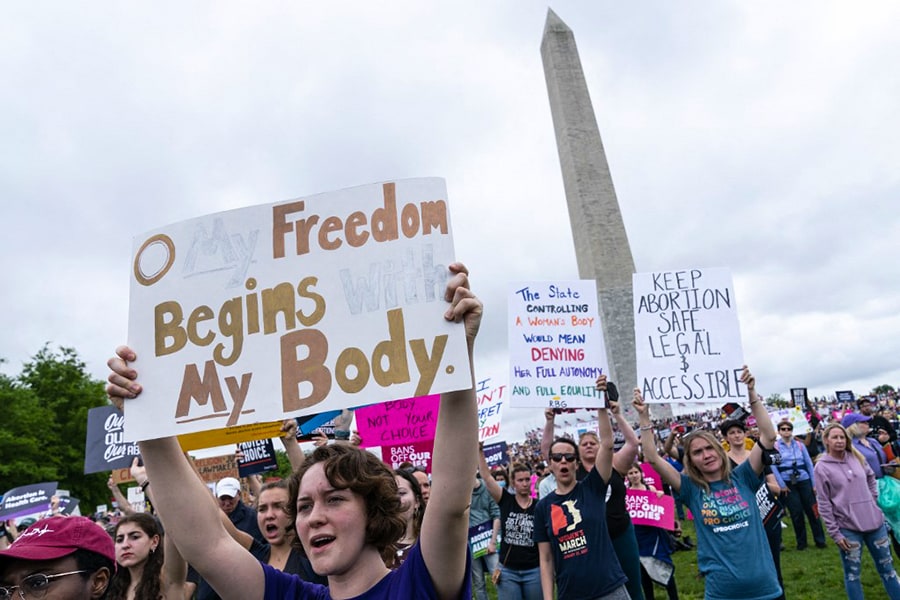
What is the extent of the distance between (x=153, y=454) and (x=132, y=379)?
10.6 inches

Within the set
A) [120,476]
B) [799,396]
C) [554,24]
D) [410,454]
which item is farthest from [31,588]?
[554,24]

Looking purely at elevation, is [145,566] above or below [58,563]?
below

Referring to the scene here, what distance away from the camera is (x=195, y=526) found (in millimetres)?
2012

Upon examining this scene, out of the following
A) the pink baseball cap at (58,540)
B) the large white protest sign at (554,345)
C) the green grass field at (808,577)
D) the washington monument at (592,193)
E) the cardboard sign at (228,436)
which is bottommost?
the green grass field at (808,577)

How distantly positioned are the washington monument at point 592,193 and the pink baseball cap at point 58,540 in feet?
79.3

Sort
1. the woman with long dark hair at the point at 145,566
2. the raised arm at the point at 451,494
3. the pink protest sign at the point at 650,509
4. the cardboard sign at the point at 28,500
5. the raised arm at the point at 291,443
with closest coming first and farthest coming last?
the raised arm at the point at 451,494, the woman with long dark hair at the point at 145,566, the raised arm at the point at 291,443, the pink protest sign at the point at 650,509, the cardboard sign at the point at 28,500

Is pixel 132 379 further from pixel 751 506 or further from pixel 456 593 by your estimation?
pixel 751 506

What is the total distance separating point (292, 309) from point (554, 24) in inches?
1059

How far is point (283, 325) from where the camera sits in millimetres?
2240

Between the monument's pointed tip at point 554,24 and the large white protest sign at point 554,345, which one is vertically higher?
the monument's pointed tip at point 554,24

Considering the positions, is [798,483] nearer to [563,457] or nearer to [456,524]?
[563,457]

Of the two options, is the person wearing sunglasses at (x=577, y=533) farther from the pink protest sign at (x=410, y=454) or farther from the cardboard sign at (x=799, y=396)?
the cardboard sign at (x=799, y=396)

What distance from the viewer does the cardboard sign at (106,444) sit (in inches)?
240

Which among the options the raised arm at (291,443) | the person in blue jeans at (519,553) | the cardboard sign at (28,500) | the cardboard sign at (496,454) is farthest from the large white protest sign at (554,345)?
the cardboard sign at (28,500)
